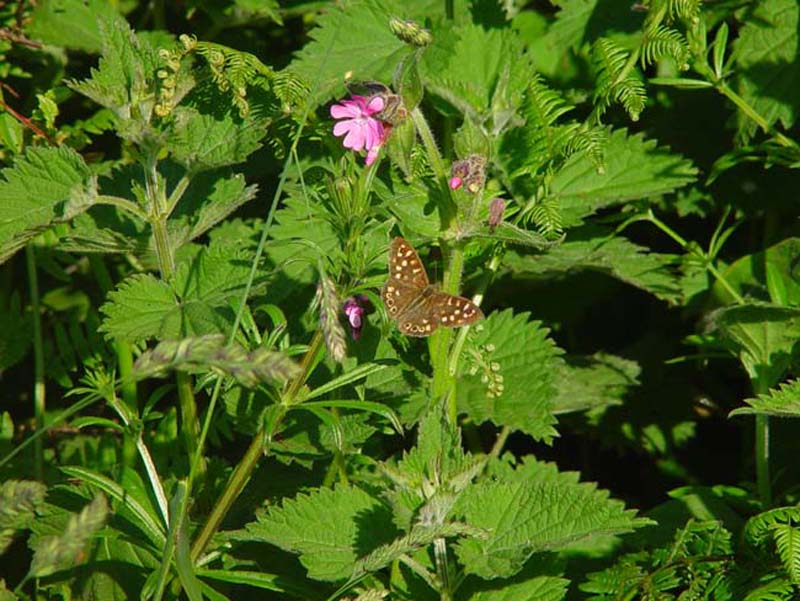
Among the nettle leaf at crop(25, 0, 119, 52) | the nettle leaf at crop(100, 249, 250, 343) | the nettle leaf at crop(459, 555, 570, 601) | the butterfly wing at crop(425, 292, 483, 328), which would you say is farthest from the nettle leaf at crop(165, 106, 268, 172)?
the nettle leaf at crop(459, 555, 570, 601)

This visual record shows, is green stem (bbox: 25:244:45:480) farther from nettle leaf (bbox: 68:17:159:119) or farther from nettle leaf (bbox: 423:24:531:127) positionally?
nettle leaf (bbox: 423:24:531:127)

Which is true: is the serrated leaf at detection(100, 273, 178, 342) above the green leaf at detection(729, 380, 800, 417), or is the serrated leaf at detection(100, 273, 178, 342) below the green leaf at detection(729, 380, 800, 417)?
below

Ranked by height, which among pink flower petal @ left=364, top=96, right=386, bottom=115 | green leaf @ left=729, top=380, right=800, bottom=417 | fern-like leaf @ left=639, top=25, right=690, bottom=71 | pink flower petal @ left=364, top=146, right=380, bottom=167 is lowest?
green leaf @ left=729, top=380, right=800, bottom=417

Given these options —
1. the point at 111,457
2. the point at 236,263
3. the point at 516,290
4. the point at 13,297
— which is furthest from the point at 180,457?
the point at 516,290

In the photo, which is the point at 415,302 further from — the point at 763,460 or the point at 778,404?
the point at 763,460

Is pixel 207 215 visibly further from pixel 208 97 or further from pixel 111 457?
pixel 111 457

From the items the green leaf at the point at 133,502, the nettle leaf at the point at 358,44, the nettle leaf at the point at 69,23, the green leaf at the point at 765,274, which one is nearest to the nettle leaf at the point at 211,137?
the nettle leaf at the point at 358,44
